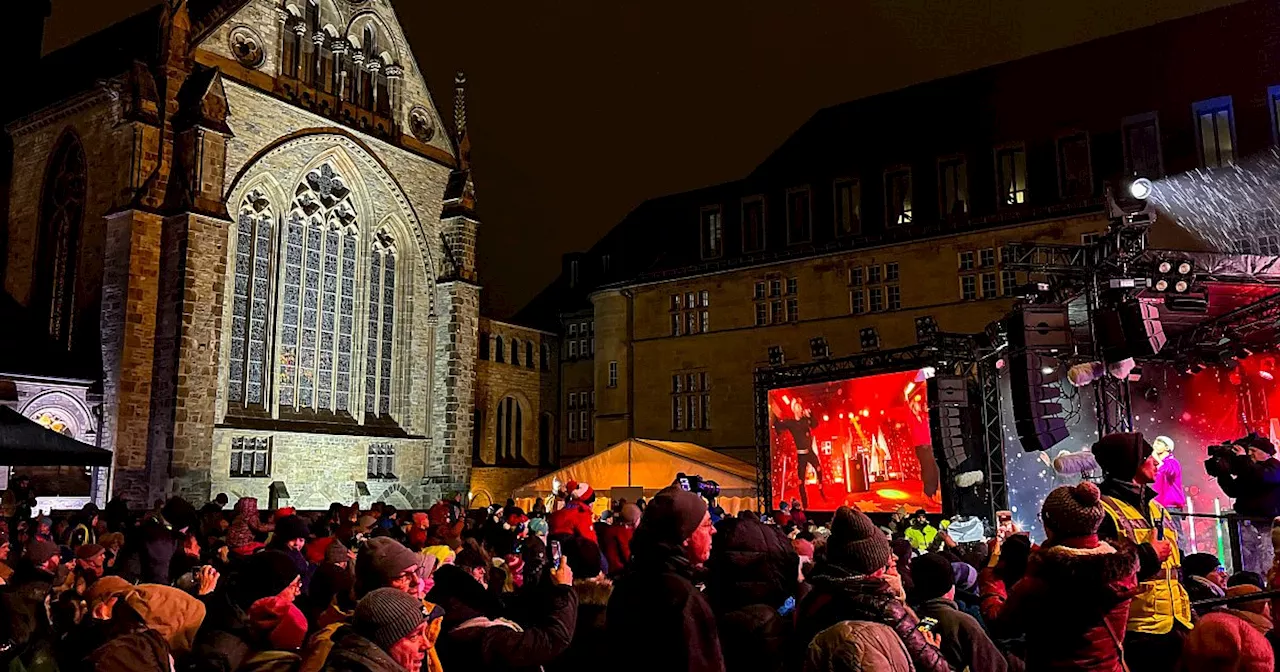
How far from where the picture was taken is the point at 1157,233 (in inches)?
870

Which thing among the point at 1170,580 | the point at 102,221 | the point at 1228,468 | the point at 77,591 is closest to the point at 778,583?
the point at 1170,580

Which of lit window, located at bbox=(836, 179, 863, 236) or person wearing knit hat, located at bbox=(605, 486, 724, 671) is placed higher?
lit window, located at bbox=(836, 179, 863, 236)

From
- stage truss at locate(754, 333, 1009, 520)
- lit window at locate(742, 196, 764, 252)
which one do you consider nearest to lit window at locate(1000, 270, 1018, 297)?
stage truss at locate(754, 333, 1009, 520)

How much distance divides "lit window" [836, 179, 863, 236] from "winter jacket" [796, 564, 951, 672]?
26434mm

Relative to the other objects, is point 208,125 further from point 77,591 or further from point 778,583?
point 778,583

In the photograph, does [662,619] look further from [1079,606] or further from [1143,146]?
[1143,146]

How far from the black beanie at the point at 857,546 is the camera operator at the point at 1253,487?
18.1ft

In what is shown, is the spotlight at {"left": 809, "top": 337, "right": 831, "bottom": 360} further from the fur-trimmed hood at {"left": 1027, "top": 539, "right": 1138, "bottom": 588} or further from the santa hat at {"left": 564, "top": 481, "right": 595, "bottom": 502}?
the fur-trimmed hood at {"left": 1027, "top": 539, "right": 1138, "bottom": 588}

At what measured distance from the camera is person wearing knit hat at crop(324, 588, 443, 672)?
9.30 ft

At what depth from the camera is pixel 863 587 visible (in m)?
2.96

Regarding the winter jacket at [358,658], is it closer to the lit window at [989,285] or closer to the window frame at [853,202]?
the lit window at [989,285]

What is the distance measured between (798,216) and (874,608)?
27.8m

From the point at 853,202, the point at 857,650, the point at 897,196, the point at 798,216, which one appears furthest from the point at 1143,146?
the point at 857,650

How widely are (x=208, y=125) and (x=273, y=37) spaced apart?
4.02 metres
